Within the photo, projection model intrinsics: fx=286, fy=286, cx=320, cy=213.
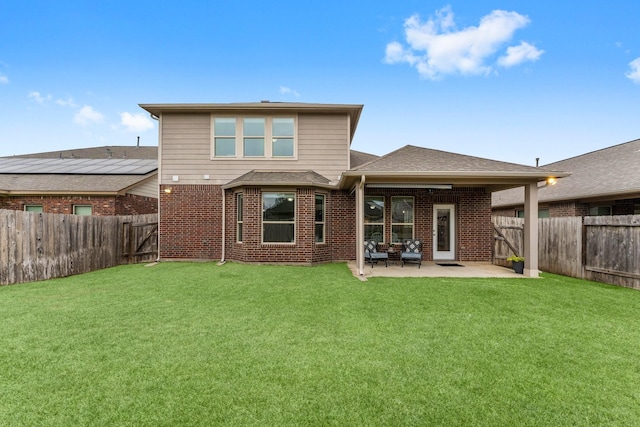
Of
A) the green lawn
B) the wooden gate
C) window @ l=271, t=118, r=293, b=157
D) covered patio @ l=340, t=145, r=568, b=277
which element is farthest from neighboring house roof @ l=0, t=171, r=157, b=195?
covered patio @ l=340, t=145, r=568, b=277

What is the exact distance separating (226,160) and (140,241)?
14.9ft

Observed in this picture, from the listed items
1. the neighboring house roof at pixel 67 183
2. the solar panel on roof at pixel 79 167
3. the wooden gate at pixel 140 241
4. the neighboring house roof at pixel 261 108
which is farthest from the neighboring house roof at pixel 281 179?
the solar panel on roof at pixel 79 167

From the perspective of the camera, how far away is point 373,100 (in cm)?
1767

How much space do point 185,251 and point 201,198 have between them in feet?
6.87

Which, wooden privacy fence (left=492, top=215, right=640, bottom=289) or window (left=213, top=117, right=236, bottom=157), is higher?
window (left=213, top=117, right=236, bottom=157)

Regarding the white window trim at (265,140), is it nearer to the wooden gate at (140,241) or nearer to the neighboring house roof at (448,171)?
the neighboring house roof at (448,171)

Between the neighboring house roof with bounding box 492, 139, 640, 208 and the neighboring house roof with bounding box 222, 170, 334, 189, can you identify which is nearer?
the neighboring house roof with bounding box 222, 170, 334, 189

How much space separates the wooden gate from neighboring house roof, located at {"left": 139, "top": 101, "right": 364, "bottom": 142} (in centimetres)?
438

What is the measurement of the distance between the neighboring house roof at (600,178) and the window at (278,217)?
10.6 meters

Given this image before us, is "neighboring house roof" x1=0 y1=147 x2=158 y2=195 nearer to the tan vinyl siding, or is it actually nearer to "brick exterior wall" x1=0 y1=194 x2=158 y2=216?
"brick exterior wall" x1=0 y1=194 x2=158 y2=216

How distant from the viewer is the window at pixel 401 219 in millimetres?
10758

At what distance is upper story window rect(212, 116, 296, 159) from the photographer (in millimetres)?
10898

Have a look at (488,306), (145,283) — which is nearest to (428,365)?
(488,306)

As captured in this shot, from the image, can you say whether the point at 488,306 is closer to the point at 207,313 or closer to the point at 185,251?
the point at 207,313
